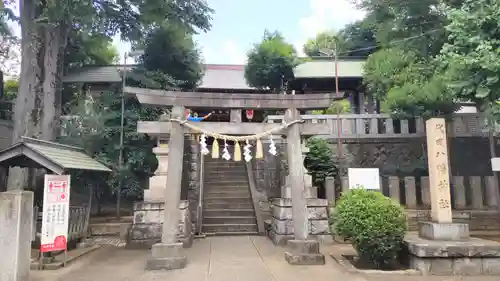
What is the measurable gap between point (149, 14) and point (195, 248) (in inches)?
396

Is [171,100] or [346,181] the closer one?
[171,100]

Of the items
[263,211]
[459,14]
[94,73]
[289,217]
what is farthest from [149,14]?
[459,14]

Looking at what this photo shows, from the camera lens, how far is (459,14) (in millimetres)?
6723

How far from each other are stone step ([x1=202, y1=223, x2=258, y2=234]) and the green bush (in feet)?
15.0

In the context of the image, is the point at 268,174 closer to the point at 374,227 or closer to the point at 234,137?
the point at 234,137

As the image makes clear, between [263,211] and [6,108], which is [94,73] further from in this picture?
[263,211]

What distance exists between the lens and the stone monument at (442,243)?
675 cm

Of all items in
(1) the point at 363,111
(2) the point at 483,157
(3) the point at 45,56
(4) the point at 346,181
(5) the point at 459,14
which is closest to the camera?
(5) the point at 459,14

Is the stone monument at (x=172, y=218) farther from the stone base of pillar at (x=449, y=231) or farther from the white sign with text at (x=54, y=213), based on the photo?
the stone base of pillar at (x=449, y=231)

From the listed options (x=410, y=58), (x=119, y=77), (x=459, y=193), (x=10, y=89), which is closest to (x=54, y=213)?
(x=410, y=58)

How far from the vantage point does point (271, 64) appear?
63.8ft

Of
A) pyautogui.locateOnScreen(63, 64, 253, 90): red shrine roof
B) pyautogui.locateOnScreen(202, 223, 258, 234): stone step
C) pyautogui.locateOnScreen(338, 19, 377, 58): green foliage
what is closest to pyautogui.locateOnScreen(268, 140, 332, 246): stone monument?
pyautogui.locateOnScreen(202, 223, 258, 234): stone step

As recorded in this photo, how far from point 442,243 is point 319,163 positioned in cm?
603

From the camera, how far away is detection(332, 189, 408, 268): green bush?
23.2 ft
